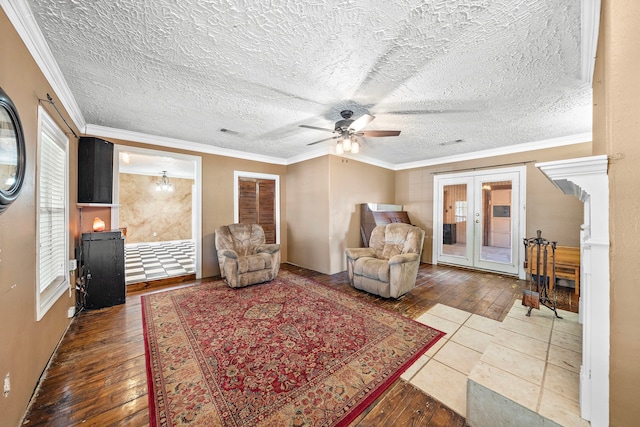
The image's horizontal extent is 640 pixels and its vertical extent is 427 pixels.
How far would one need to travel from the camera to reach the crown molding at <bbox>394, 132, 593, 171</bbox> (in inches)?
145

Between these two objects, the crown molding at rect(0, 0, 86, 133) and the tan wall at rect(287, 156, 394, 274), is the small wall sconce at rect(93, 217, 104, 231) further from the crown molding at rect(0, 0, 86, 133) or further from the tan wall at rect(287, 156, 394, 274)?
the tan wall at rect(287, 156, 394, 274)

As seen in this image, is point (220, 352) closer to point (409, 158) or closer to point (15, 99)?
point (15, 99)

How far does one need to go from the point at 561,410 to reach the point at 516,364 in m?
0.35

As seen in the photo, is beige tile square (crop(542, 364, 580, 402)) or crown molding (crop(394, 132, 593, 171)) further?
crown molding (crop(394, 132, 593, 171))

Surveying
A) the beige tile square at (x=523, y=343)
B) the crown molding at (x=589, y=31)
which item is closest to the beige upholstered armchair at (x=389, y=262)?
the beige tile square at (x=523, y=343)

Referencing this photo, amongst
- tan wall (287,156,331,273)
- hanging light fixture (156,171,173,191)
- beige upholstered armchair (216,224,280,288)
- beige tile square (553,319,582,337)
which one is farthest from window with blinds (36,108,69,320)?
hanging light fixture (156,171,173,191)

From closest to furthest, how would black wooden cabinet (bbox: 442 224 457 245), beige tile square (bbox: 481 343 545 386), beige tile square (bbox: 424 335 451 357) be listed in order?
beige tile square (bbox: 481 343 545 386) → beige tile square (bbox: 424 335 451 357) → black wooden cabinet (bbox: 442 224 457 245)

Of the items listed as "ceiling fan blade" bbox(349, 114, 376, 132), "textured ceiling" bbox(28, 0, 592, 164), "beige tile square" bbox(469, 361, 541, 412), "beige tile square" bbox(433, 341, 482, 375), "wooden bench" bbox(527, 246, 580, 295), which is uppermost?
"textured ceiling" bbox(28, 0, 592, 164)

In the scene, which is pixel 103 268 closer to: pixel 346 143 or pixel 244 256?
pixel 244 256

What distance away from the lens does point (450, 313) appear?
279 cm

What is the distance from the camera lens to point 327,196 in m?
4.45

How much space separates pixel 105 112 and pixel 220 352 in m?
3.15

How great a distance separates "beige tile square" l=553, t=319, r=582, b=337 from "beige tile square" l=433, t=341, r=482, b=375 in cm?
67

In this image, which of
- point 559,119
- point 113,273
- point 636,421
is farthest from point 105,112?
point 559,119
